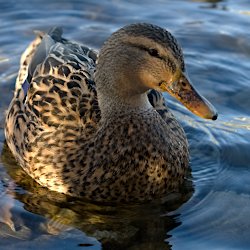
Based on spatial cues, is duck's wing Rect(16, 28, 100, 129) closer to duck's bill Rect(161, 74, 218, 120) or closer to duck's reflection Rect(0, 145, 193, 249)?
duck's reflection Rect(0, 145, 193, 249)

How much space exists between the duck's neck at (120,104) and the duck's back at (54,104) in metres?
0.13

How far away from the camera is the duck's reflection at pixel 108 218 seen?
225 inches

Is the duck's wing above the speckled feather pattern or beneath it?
above

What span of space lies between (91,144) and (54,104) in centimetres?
52

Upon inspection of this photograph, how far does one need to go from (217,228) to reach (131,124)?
1048 mm

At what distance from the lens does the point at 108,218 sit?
5945mm

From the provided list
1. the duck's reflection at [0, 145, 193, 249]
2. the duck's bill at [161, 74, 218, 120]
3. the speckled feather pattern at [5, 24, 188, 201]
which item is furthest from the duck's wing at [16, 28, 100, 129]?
the duck's bill at [161, 74, 218, 120]

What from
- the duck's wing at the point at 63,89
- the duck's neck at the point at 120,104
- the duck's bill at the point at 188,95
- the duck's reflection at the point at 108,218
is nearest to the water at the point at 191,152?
the duck's reflection at the point at 108,218

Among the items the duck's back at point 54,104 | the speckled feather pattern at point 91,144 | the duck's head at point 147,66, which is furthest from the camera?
the duck's back at point 54,104

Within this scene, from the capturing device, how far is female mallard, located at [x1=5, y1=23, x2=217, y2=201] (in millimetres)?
5680

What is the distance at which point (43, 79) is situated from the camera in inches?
256

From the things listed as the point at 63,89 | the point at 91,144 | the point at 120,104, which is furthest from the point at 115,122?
the point at 63,89

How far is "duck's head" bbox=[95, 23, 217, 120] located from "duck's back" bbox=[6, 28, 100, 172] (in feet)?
1.28

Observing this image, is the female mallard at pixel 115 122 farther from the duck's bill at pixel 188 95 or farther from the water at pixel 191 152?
the water at pixel 191 152
